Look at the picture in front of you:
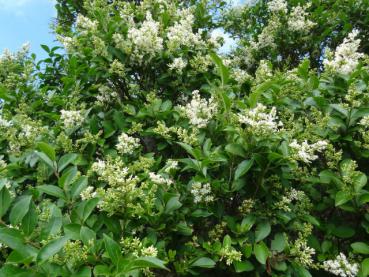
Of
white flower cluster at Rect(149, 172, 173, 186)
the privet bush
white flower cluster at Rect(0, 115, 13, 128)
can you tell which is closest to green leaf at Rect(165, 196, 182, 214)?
the privet bush

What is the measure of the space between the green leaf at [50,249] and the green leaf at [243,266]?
985 millimetres

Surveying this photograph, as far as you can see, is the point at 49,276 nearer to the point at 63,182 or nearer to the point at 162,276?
the point at 63,182

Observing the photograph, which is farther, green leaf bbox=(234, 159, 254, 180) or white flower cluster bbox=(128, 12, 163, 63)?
white flower cluster bbox=(128, 12, 163, 63)

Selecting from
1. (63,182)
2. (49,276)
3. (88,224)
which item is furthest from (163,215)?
(49,276)

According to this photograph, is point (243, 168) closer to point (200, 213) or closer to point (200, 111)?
point (200, 213)

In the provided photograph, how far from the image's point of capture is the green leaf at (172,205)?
7.69ft

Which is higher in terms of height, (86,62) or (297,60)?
(86,62)

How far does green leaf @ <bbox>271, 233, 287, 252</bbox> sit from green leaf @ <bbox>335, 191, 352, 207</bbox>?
374 mm

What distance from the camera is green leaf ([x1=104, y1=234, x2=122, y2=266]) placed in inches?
64.5

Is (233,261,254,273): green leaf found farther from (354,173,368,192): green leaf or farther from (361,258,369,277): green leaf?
(354,173,368,192): green leaf

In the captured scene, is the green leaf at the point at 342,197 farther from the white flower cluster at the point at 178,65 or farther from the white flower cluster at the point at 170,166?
the white flower cluster at the point at 178,65

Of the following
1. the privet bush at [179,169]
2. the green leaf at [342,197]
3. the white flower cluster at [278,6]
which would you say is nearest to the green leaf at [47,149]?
the privet bush at [179,169]

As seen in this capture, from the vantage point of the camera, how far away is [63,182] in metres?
2.25

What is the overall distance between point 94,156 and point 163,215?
1.02 metres
